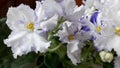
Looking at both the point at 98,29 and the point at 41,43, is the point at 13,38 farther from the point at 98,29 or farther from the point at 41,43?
the point at 98,29

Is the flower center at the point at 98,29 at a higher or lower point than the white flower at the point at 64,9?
lower

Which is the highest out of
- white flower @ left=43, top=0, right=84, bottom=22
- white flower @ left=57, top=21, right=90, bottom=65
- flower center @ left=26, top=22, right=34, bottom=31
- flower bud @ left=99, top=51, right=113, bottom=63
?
white flower @ left=43, top=0, right=84, bottom=22

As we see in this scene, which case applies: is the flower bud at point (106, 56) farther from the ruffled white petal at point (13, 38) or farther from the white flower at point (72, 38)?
the ruffled white petal at point (13, 38)

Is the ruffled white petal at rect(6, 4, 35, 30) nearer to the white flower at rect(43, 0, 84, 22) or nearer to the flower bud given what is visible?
the white flower at rect(43, 0, 84, 22)

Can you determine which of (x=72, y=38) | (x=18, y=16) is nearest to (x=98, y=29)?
(x=72, y=38)

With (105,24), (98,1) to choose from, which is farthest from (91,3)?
(105,24)

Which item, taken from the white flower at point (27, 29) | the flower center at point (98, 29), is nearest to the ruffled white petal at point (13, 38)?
the white flower at point (27, 29)

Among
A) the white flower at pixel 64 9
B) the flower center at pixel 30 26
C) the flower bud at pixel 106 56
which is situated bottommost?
the flower bud at pixel 106 56

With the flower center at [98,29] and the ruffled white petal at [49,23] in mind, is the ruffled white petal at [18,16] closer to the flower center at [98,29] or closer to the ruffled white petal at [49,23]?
the ruffled white petal at [49,23]

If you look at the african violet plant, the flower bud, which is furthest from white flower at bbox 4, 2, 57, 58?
the flower bud
